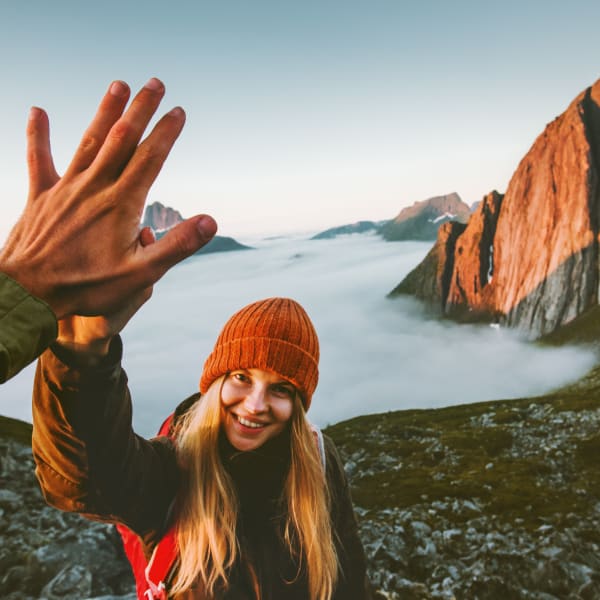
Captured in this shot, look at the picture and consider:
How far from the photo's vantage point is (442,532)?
18281mm

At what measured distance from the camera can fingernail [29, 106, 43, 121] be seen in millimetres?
2203

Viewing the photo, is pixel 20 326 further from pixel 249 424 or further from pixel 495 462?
pixel 495 462

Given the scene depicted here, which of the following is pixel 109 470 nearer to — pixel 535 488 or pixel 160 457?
pixel 160 457

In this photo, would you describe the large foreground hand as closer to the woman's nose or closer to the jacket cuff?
the jacket cuff

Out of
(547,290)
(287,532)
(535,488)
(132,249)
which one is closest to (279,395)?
(287,532)

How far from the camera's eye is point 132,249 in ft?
6.63

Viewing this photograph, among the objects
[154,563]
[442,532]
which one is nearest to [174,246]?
[154,563]

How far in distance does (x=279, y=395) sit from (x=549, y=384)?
376 feet

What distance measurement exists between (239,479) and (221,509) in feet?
1.11

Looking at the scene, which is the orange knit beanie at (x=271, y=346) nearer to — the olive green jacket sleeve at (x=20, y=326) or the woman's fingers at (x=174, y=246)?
the woman's fingers at (x=174, y=246)

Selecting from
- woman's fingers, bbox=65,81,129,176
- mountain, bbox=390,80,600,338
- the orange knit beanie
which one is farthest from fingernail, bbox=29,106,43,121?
mountain, bbox=390,80,600,338

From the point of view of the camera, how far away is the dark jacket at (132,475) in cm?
231

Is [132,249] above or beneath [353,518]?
above

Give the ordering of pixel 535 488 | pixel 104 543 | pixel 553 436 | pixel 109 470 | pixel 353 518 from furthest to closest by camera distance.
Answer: pixel 553 436 < pixel 535 488 < pixel 104 543 < pixel 353 518 < pixel 109 470
